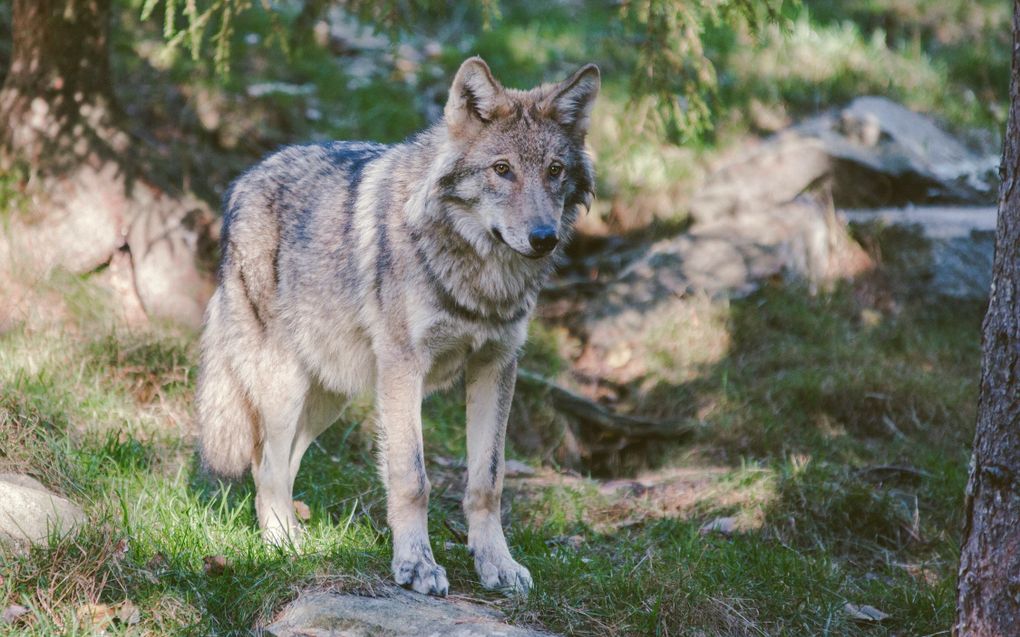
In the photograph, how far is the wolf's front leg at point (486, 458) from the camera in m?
4.39

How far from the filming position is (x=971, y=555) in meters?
3.50

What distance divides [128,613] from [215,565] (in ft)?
1.48

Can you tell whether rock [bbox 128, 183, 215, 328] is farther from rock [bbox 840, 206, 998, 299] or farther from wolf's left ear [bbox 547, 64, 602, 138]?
rock [bbox 840, 206, 998, 299]

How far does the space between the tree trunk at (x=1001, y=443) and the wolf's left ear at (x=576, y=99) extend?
1651 mm

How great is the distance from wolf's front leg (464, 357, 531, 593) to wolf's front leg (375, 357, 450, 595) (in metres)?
0.24

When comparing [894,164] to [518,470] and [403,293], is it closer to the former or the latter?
[518,470]

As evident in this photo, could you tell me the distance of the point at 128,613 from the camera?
145 inches

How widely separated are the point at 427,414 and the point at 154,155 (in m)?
2.66

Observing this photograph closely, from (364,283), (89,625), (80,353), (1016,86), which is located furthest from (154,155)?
(1016,86)

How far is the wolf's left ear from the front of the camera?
14.4 ft

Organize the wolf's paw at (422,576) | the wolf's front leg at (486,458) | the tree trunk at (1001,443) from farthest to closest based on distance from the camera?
the wolf's front leg at (486,458)
the wolf's paw at (422,576)
the tree trunk at (1001,443)

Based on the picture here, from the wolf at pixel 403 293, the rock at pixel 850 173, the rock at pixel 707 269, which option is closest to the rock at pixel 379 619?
the wolf at pixel 403 293

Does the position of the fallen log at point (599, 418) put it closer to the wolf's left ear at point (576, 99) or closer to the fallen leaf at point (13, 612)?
the wolf's left ear at point (576, 99)

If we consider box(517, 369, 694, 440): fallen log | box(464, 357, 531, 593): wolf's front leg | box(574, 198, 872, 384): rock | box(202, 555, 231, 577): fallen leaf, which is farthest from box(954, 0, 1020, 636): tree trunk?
box(574, 198, 872, 384): rock
